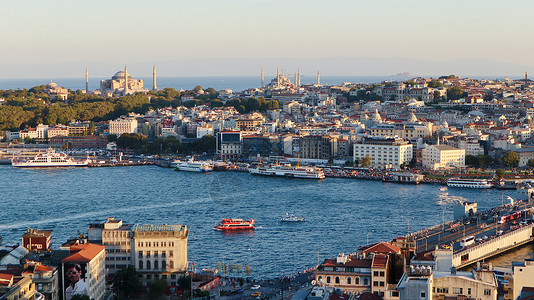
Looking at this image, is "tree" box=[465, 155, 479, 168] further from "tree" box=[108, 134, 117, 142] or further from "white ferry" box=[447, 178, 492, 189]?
"tree" box=[108, 134, 117, 142]

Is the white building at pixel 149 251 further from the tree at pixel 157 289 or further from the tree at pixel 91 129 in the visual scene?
the tree at pixel 91 129

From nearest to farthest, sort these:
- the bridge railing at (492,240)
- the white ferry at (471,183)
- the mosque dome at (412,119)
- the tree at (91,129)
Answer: the bridge railing at (492,240), the white ferry at (471,183), the mosque dome at (412,119), the tree at (91,129)

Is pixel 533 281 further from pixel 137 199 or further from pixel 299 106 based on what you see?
pixel 299 106

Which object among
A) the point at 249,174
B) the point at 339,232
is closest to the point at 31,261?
the point at 339,232

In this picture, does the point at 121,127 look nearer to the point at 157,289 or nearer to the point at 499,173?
the point at 499,173

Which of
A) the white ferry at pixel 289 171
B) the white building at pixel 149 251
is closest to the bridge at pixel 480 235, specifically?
the white building at pixel 149 251

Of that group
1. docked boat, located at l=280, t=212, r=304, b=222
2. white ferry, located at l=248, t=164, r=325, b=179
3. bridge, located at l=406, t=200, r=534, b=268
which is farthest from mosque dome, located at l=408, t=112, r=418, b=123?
docked boat, located at l=280, t=212, r=304, b=222

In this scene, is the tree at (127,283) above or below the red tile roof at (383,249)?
below
